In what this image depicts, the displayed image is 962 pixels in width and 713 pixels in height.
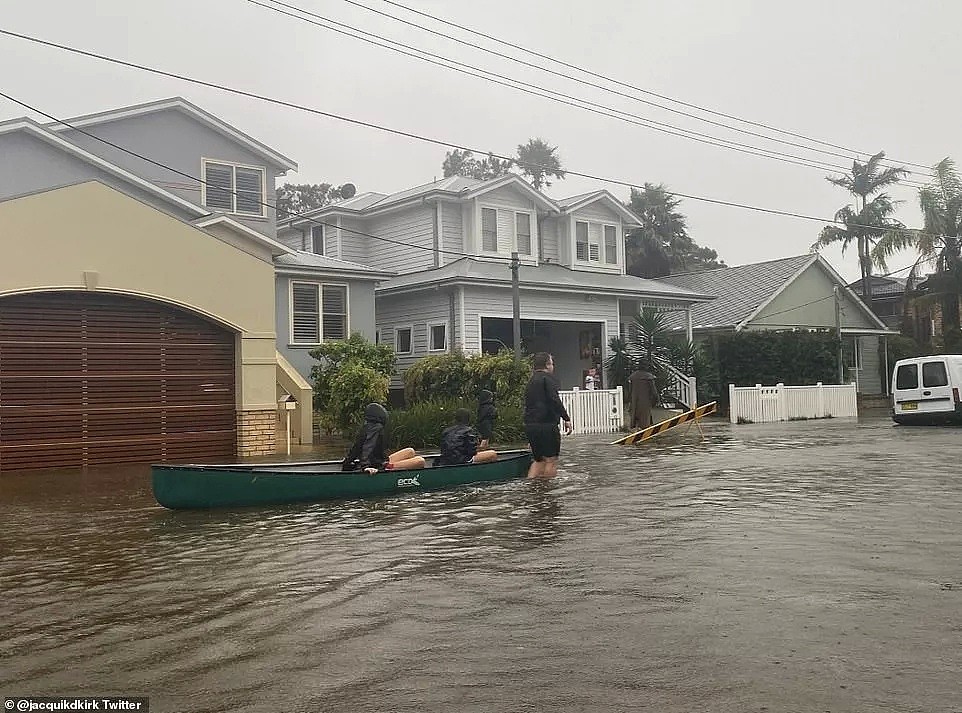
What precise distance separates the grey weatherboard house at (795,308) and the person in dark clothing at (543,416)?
25673 millimetres

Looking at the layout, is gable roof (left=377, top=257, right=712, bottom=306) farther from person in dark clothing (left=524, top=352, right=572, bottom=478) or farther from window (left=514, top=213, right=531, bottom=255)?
person in dark clothing (left=524, top=352, right=572, bottom=478)

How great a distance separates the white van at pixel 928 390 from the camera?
26219 millimetres

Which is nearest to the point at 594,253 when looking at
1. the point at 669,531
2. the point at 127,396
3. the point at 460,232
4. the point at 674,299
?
the point at 674,299

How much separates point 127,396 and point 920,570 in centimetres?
1516

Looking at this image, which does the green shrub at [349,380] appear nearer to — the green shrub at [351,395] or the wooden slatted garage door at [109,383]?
the green shrub at [351,395]

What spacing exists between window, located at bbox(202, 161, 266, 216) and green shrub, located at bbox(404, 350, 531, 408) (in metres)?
7.99

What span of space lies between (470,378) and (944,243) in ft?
94.0

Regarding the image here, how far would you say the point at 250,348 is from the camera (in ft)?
66.5

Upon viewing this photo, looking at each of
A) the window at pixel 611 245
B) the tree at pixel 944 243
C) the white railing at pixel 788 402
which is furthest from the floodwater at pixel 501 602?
the tree at pixel 944 243

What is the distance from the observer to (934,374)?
2661cm

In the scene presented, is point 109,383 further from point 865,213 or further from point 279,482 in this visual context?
point 865,213

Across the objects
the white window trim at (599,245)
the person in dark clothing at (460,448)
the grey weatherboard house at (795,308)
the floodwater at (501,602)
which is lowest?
the floodwater at (501,602)

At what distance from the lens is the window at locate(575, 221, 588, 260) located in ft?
117

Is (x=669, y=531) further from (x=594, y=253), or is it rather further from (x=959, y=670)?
(x=594, y=253)
